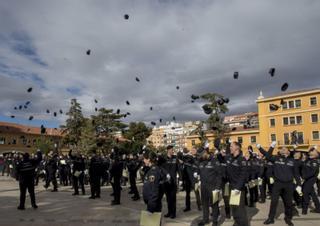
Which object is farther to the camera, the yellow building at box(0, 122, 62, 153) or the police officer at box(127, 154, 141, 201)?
the yellow building at box(0, 122, 62, 153)

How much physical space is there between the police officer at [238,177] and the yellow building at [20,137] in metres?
77.0

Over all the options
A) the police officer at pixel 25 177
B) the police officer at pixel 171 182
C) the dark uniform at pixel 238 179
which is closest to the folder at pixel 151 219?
the dark uniform at pixel 238 179

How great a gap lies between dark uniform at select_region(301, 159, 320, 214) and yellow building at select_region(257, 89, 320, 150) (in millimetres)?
54140

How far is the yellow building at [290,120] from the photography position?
63.7 metres

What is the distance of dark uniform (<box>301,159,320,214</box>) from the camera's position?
10383 millimetres

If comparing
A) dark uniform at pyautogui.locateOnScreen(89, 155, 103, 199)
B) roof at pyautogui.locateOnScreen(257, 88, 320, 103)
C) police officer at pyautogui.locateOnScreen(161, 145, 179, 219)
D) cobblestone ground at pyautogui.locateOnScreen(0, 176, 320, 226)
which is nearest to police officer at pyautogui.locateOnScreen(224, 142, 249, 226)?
cobblestone ground at pyautogui.locateOnScreen(0, 176, 320, 226)

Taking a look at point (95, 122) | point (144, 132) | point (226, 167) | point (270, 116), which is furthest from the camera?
point (144, 132)

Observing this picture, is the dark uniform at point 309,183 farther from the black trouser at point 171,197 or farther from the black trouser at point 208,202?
the black trouser at point 171,197

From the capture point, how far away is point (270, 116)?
69.5 m

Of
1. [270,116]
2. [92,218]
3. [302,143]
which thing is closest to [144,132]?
[270,116]

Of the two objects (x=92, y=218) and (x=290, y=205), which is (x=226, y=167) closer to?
(x=290, y=205)

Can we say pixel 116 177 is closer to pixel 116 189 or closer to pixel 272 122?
pixel 116 189

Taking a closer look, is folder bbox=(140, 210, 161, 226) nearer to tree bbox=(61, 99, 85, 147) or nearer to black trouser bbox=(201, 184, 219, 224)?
black trouser bbox=(201, 184, 219, 224)

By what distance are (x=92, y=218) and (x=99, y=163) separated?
482 centimetres
